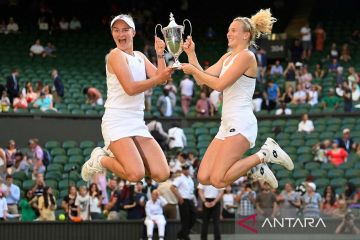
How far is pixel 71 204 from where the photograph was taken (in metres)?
18.8

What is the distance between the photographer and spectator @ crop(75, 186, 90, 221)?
734 inches

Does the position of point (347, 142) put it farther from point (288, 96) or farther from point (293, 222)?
point (293, 222)

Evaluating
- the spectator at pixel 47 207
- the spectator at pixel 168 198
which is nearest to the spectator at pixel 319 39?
the spectator at pixel 168 198

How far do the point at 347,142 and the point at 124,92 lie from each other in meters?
11.7

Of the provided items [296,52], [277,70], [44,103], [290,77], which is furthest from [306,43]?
[44,103]

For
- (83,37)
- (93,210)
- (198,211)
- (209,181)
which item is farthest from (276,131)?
(209,181)

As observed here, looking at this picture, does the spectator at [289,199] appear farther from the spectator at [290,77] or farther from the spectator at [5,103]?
the spectator at [5,103]

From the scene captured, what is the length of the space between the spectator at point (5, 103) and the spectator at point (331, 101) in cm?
790

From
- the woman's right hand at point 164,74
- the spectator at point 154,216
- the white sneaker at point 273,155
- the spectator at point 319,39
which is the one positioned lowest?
the spectator at point 154,216

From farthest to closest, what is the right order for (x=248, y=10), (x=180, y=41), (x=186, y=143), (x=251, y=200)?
(x=248, y=10) → (x=186, y=143) → (x=251, y=200) → (x=180, y=41)

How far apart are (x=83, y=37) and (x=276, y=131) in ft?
30.1

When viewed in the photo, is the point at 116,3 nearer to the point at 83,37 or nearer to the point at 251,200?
the point at 83,37

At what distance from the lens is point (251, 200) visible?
60.6 ft

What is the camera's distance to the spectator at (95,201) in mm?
18875
